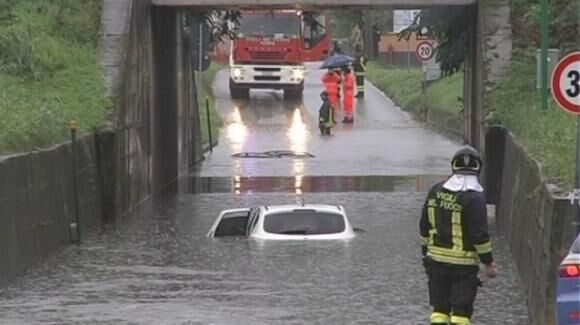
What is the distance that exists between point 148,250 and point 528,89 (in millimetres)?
7690

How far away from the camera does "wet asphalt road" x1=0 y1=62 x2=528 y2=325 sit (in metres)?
13.1

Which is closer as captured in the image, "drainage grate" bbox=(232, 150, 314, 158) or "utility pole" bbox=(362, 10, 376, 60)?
"drainage grate" bbox=(232, 150, 314, 158)

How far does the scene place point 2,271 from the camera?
584 inches

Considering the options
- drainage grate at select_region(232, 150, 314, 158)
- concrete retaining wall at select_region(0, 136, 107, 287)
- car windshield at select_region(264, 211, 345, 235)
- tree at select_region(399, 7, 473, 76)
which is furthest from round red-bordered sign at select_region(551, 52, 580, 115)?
drainage grate at select_region(232, 150, 314, 158)

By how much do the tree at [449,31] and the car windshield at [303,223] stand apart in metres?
9.98

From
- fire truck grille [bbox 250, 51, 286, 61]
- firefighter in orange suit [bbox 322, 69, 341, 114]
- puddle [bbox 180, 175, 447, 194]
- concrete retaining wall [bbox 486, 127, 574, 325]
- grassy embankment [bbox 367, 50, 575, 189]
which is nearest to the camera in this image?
concrete retaining wall [bbox 486, 127, 574, 325]

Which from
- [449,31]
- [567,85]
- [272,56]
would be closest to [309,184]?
[449,31]

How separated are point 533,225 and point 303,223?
20.7ft

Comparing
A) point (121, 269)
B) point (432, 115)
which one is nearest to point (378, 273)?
point (121, 269)

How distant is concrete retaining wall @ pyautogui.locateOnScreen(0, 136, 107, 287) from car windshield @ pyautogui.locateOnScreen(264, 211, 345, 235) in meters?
2.75

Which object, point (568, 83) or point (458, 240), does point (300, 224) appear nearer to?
point (568, 83)

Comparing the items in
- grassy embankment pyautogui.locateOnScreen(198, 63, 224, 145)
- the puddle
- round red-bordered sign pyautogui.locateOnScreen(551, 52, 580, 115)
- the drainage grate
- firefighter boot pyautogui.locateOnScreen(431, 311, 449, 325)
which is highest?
round red-bordered sign pyautogui.locateOnScreen(551, 52, 580, 115)

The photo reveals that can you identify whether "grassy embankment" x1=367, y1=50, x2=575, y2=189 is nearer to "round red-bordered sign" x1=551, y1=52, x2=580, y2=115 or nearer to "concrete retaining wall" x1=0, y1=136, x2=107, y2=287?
"round red-bordered sign" x1=551, y1=52, x2=580, y2=115

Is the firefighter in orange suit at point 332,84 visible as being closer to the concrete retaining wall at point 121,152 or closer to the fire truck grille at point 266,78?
the fire truck grille at point 266,78
